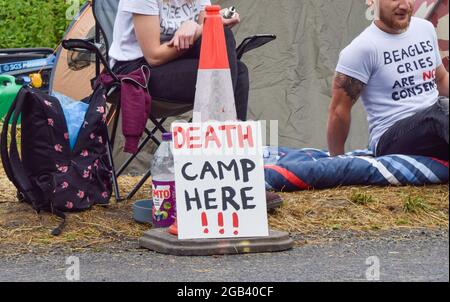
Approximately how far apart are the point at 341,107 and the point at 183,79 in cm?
116

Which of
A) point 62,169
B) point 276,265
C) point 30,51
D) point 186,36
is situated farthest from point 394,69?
Answer: point 30,51

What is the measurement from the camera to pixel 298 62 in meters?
6.63

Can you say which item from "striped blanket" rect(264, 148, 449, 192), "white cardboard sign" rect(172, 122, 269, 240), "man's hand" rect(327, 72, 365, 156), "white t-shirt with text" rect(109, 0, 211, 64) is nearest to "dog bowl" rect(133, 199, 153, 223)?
"white cardboard sign" rect(172, 122, 269, 240)

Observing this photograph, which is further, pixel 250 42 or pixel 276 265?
pixel 250 42

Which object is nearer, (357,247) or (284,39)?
(357,247)

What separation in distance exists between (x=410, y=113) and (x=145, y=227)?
1.58 metres

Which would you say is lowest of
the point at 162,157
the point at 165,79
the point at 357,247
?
the point at 357,247

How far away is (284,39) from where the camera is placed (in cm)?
659

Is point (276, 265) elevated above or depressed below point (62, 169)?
below

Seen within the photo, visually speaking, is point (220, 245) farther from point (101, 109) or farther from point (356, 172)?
point (356, 172)

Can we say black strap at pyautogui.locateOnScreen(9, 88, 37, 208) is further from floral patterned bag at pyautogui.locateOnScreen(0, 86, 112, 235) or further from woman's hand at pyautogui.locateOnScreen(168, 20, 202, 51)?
woman's hand at pyautogui.locateOnScreen(168, 20, 202, 51)
